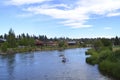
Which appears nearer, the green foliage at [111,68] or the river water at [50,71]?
the green foliage at [111,68]

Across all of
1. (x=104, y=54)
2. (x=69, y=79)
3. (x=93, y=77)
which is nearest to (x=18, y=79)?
(x=69, y=79)

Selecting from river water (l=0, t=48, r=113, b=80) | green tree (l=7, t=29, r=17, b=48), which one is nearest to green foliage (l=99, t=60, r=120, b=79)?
river water (l=0, t=48, r=113, b=80)

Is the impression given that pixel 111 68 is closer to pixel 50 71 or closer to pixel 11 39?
pixel 50 71

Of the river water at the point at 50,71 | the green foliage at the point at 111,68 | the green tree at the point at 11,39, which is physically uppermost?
the green tree at the point at 11,39

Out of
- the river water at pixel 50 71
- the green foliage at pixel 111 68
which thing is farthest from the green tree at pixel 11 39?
the green foliage at pixel 111 68

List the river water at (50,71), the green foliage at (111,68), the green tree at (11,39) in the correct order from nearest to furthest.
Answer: the green foliage at (111,68) → the river water at (50,71) → the green tree at (11,39)

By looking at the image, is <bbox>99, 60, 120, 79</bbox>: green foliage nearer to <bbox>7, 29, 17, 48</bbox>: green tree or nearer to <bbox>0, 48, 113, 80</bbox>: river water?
<bbox>0, 48, 113, 80</bbox>: river water

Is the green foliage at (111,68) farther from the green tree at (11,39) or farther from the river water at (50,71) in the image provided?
the green tree at (11,39)

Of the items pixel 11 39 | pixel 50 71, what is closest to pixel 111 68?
pixel 50 71

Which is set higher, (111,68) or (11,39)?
(11,39)

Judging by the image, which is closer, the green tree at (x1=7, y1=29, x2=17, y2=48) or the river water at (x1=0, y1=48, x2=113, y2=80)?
the river water at (x1=0, y1=48, x2=113, y2=80)

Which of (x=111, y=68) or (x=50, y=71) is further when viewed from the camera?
(x=50, y=71)

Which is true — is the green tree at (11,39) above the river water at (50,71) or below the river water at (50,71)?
above

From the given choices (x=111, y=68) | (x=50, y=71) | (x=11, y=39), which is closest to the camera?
(x=111, y=68)
